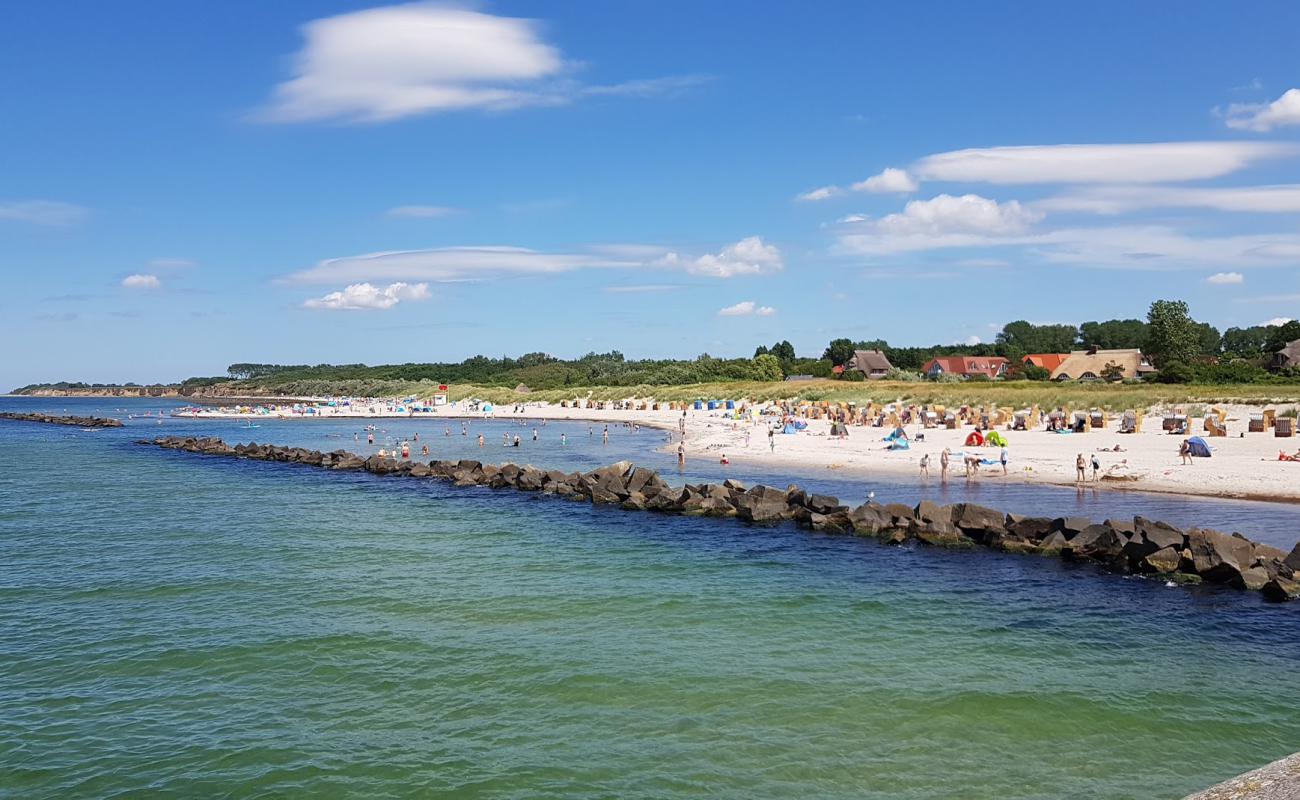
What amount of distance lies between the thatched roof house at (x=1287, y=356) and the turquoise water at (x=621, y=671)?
61.0 metres

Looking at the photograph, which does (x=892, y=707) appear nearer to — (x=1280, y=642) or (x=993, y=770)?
(x=993, y=770)

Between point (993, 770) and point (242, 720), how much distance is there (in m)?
9.68

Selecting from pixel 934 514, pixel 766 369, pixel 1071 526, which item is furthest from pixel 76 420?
pixel 1071 526

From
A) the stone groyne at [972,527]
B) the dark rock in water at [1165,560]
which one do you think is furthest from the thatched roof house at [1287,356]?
the dark rock in water at [1165,560]

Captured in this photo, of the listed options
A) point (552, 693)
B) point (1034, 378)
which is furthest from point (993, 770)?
point (1034, 378)

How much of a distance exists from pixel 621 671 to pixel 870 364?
96383 mm

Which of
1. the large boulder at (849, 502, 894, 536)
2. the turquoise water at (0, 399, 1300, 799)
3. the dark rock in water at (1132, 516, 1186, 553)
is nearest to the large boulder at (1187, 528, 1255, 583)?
the dark rock in water at (1132, 516, 1186, 553)

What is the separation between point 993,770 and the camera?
9922mm

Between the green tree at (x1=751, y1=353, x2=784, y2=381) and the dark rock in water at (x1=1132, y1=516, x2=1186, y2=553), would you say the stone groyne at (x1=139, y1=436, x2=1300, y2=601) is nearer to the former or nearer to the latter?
the dark rock in water at (x1=1132, y1=516, x2=1186, y2=553)

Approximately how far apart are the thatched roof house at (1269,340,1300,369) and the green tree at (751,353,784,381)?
49356mm

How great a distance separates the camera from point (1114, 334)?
13238 centimetres

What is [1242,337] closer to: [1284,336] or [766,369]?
[1284,336]

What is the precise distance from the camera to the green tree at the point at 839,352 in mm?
119438

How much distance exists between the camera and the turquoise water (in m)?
10.1
